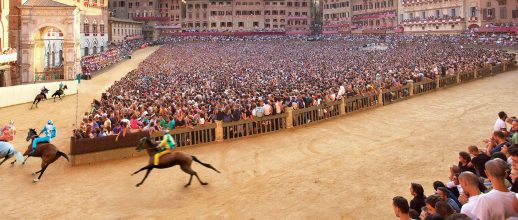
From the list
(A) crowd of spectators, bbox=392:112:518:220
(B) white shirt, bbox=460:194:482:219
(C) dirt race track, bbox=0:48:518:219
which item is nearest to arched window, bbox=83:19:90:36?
(C) dirt race track, bbox=0:48:518:219

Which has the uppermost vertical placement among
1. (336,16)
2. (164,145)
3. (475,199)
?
(336,16)

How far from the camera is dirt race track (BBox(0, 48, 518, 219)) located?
10008 millimetres

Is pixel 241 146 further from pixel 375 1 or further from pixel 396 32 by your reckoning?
pixel 375 1

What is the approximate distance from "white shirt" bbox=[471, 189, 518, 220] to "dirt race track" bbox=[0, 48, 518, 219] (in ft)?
13.3

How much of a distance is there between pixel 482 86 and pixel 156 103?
2157 centimetres

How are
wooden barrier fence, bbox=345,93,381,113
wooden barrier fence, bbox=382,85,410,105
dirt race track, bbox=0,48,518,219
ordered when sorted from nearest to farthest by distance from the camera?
1. dirt race track, bbox=0,48,518,219
2. wooden barrier fence, bbox=345,93,381,113
3. wooden barrier fence, bbox=382,85,410,105

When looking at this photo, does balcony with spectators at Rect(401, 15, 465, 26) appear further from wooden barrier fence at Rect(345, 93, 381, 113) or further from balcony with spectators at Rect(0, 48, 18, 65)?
balcony with spectators at Rect(0, 48, 18, 65)

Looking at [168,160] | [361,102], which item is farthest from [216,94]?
[168,160]

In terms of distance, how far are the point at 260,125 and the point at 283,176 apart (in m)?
5.72

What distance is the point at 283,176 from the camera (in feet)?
40.3

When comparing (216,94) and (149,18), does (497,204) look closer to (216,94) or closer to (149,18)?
(216,94)

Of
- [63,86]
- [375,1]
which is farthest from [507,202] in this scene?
[375,1]

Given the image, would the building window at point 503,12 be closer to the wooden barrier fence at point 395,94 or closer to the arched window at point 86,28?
the wooden barrier fence at point 395,94

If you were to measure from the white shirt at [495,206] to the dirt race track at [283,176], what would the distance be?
4.05 metres
